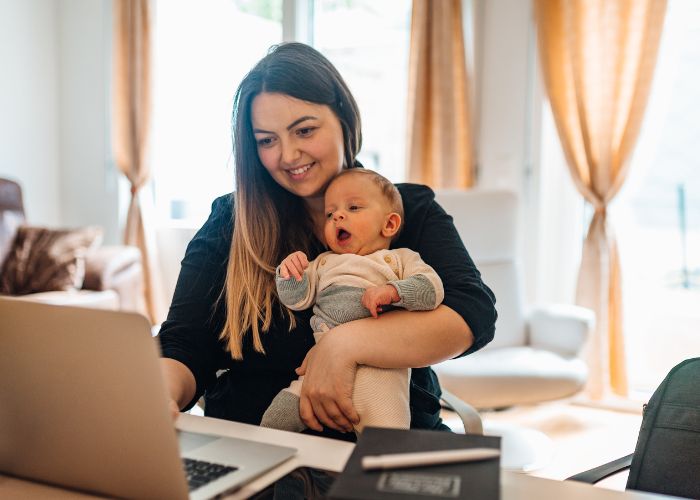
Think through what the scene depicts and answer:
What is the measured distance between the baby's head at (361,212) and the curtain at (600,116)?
89.0 inches

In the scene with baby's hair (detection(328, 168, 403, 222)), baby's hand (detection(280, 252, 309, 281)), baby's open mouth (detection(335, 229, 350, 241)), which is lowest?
baby's hand (detection(280, 252, 309, 281))

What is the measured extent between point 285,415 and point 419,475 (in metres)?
0.61

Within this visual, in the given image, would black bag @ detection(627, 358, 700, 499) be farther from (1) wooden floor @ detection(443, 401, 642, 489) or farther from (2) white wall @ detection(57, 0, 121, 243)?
(2) white wall @ detection(57, 0, 121, 243)

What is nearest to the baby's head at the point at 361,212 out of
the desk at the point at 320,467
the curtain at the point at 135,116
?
the desk at the point at 320,467

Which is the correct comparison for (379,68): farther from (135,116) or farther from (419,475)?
(419,475)

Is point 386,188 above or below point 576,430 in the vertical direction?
above

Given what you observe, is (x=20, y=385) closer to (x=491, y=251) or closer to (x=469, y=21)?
(x=491, y=251)

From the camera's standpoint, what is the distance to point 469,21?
154 inches

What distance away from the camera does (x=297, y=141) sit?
1516mm

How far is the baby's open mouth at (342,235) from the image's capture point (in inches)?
60.3

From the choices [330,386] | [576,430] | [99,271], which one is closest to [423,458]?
[330,386]

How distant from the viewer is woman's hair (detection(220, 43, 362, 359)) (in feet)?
4.77

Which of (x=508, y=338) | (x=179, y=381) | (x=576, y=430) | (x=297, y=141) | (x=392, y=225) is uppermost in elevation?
(x=297, y=141)

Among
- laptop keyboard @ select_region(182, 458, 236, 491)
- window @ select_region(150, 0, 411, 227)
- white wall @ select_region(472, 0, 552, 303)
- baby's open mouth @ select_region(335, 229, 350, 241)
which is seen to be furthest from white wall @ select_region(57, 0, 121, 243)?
laptop keyboard @ select_region(182, 458, 236, 491)
